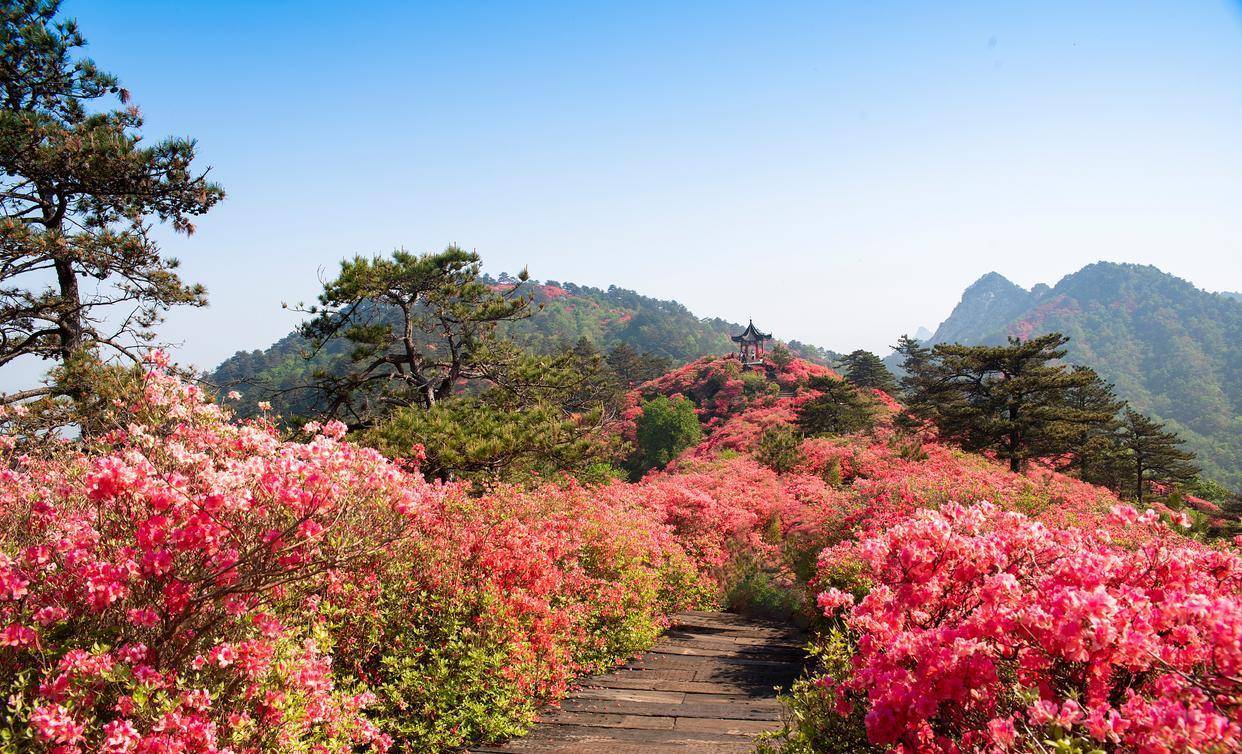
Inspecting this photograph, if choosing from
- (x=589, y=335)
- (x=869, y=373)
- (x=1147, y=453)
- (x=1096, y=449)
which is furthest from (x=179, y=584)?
(x=589, y=335)

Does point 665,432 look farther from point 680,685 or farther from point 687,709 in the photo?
point 687,709

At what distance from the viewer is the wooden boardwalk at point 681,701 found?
4742 mm

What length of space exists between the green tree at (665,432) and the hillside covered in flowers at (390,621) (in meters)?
25.0

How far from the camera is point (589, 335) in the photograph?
10619cm

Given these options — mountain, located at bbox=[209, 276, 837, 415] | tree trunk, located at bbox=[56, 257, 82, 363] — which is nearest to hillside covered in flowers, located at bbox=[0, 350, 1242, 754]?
tree trunk, located at bbox=[56, 257, 82, 363]

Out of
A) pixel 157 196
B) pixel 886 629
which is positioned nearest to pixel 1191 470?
pixel 886 629

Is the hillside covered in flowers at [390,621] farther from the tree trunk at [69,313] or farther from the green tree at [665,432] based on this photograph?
the green tree at [665,432]

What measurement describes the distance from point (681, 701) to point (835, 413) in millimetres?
19271

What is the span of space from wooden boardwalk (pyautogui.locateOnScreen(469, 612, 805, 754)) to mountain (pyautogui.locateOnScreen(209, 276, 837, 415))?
6202 cm

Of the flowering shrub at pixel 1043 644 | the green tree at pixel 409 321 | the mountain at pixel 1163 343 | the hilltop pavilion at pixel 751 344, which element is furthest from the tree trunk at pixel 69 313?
the mountain at pixel 1163 343

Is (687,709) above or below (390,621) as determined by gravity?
below

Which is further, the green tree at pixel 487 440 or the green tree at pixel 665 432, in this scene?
the green tree at pixel 665 432

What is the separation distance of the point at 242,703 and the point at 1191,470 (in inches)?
1483

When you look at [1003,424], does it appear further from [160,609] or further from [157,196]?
[157,196]
